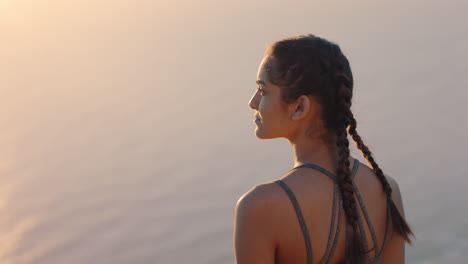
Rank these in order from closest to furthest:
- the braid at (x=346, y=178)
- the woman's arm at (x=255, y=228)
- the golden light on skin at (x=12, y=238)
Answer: the woman's arm at (x=255, y=228)
the braid at (x=346, y=178)
the golden light on skin at (x=12, y=238)

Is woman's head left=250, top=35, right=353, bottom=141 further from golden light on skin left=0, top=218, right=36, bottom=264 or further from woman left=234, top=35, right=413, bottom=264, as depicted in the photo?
golden light on skin left=0, top=218, right=36, bottom=264

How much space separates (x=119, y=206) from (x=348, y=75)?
4.77 m

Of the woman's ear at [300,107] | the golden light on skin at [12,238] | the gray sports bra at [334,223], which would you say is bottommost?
the gray sports bra at [334,223]

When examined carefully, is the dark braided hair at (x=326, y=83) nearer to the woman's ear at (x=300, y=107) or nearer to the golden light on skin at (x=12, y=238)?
the woman's ear at (x=300, y=107)

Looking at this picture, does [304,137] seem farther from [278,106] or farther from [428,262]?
[428,262]

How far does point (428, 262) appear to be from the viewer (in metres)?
5.14

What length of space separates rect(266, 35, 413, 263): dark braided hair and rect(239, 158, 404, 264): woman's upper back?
0.03m

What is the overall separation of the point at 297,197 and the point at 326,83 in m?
0.29

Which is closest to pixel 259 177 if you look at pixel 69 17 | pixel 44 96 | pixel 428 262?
pixel 428 262

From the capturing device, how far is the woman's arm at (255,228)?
1716mm

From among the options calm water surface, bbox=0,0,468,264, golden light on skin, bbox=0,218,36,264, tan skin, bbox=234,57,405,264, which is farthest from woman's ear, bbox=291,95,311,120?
golden light on skin, bbox=0,218,36,264

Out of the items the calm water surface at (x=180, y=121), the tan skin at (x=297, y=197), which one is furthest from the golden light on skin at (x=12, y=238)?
the tan skin at (x=297, y=197)

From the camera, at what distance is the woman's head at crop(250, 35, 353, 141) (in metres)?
1.81

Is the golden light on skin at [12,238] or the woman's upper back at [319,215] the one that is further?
the golden light on skin at [12,238]
